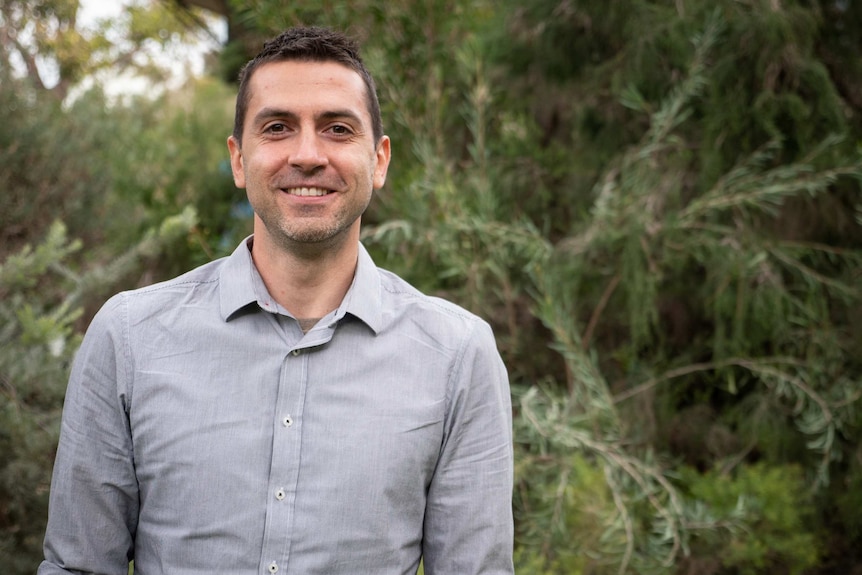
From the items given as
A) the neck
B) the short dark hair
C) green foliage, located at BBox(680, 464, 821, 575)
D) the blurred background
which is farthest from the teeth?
green foliage, located at BBox(680, 464, 821, 575)

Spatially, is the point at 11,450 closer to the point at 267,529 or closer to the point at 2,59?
the point at 267,529

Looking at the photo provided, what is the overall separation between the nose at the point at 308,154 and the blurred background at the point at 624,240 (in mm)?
1370

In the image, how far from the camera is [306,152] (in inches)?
73.0

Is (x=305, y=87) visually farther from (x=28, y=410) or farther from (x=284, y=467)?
(x=28, y=410)

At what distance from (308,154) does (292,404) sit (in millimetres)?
493

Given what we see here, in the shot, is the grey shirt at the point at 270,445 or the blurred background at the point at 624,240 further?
the blurred background at the point at 624,240

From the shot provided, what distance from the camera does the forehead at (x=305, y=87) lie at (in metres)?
1.88

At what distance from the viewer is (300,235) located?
1.86 m

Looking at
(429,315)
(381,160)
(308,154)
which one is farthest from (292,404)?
(381,160)

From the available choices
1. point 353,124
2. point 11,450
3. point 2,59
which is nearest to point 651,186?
point 353,124

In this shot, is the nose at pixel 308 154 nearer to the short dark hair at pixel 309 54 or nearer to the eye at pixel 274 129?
the eye at pixel 274 129

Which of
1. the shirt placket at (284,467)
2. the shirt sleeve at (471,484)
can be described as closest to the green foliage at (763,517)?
the shirt sleeve at (471,484)

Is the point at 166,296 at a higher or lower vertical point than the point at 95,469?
higher

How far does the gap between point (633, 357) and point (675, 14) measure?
4.86 feet
